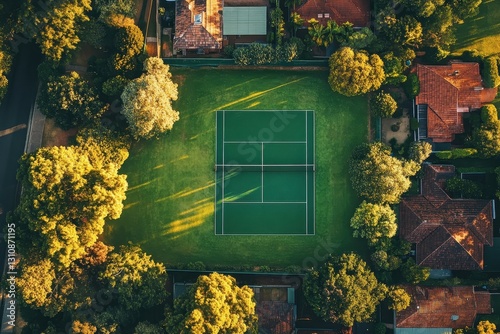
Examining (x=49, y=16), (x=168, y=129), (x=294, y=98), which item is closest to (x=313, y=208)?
(x=294, y=98)

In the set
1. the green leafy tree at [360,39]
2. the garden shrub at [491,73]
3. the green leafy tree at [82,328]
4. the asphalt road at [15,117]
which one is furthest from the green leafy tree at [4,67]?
the garden shrub at [491,73]

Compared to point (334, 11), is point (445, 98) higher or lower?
lower

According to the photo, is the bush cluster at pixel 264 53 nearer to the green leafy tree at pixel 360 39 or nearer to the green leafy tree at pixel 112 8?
the green leafy tree at pixel 360 39

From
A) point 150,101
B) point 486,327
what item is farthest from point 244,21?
point 486,327

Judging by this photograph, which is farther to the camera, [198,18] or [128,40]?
[198,18]

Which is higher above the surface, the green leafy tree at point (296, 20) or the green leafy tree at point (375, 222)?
the green leafy tree at point (296, 20)

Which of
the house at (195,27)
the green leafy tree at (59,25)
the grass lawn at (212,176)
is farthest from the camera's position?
the grass lawn at (212,176)

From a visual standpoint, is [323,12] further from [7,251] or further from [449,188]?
[7,251]

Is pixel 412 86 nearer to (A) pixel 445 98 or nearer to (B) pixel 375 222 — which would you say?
(A) pixel 445 98
